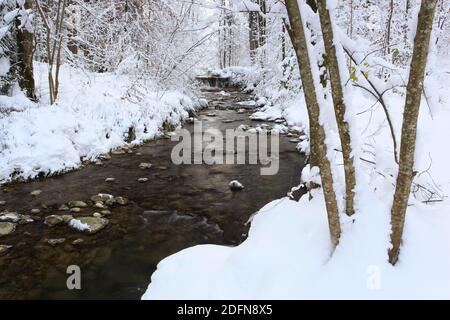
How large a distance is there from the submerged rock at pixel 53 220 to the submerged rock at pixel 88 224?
0.21m

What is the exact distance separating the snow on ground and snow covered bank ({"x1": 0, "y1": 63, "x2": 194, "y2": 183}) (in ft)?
16.1

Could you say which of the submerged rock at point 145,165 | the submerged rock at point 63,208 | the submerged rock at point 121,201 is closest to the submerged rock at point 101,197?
the submerged rock at point 121,201

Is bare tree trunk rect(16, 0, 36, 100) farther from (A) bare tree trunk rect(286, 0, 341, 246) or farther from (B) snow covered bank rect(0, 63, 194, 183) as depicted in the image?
(A) bare tree trunk rect(286, 0, 341, 246)

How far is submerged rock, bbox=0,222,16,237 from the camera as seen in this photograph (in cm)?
499

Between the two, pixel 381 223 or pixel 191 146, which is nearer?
pixel 381 223

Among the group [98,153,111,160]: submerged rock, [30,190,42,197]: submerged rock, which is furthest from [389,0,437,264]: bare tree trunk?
[98,153,111,160]: submerged rock

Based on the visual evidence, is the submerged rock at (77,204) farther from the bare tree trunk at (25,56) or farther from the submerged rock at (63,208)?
the bare tree trunk at (25,56)

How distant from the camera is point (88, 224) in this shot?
5.21 meters

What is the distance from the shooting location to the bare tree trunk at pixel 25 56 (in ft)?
27.0

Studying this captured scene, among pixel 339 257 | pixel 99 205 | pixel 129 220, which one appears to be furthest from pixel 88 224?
pixel 339 257
